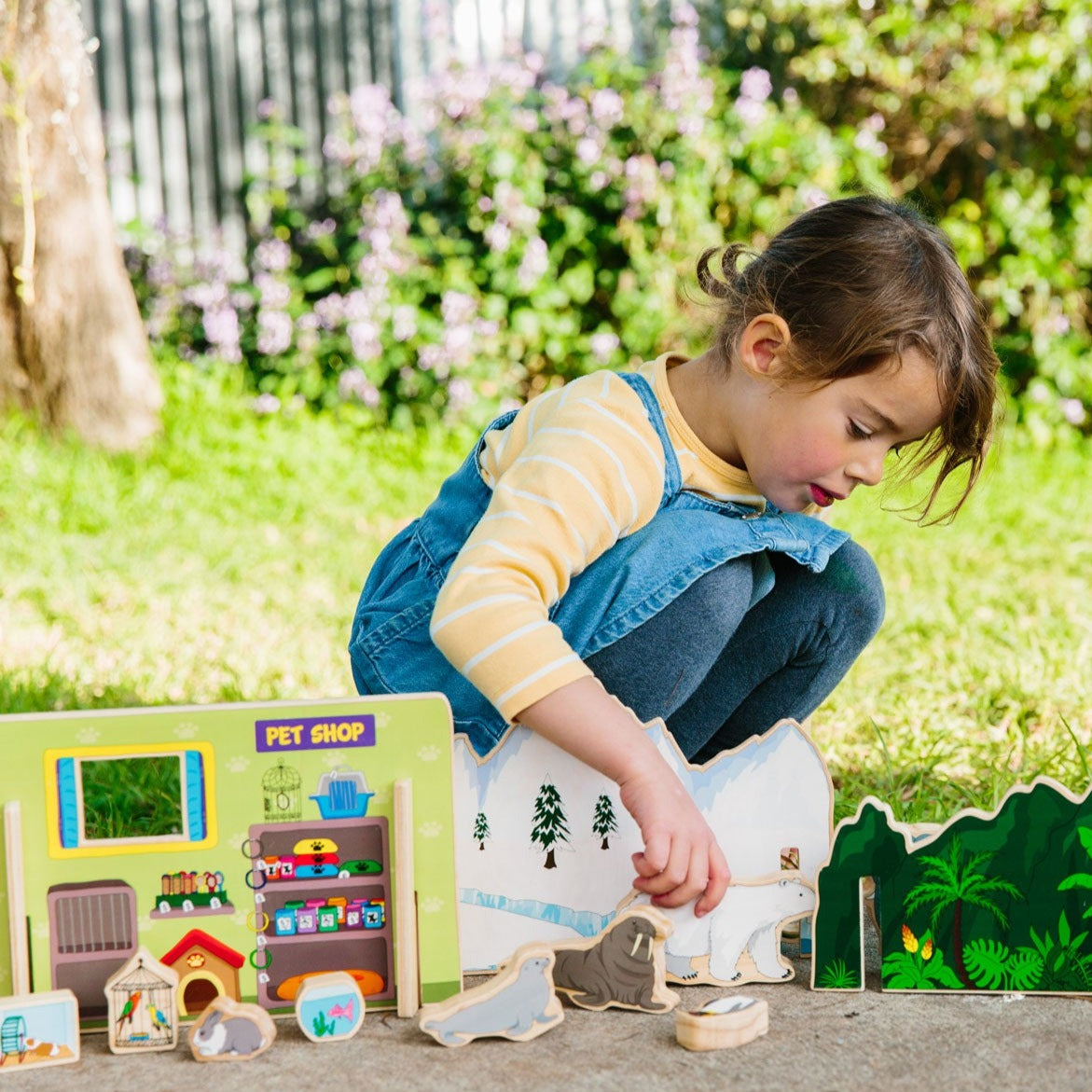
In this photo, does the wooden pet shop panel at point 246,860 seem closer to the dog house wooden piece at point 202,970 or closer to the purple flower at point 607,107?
the dog house wooden piece at point 202,970

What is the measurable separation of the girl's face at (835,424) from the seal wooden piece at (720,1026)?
23.4 inches

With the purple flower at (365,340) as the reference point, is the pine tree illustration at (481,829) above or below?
below

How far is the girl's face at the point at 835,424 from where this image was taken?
1.54m

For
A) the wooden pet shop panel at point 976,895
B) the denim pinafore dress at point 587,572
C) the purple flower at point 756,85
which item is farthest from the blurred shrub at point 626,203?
the wooden pet shop panel at point 976,895

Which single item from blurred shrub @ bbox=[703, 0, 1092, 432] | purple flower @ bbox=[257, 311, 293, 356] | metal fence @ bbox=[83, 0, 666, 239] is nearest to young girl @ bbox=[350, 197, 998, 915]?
purple flower @ bbox=[257, 311, 293, 356]

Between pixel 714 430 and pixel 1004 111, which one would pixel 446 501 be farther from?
pixel 1004 111

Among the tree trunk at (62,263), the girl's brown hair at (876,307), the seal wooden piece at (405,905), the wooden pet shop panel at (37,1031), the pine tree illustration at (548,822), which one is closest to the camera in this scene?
the wooden pet shop panel at (37,1031)

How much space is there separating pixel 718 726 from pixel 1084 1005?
59 centimetres

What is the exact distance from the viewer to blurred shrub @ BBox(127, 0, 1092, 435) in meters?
4.62

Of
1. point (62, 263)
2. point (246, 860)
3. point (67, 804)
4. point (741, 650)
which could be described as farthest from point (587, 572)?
point (62, 263)

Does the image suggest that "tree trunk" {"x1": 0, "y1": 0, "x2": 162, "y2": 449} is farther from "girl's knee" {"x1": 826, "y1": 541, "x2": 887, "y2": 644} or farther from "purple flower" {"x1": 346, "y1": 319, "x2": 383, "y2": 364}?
"girl's knee" {"x1": 826, "y1": 541, "x2": 887, "y2": 644}

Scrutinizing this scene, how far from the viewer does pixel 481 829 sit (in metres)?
1.45

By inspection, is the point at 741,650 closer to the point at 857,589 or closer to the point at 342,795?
the point at 857,589

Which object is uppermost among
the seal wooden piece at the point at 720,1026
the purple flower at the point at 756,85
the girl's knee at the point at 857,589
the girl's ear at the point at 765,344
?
the purple flower at the point at 756,85
